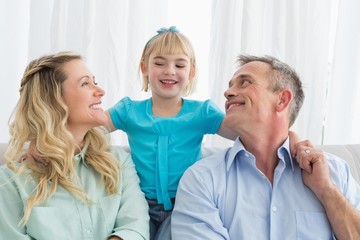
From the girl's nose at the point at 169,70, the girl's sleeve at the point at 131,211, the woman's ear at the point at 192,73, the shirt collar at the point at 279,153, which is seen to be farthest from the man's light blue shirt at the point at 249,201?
the woman's ear at the point at 192,73

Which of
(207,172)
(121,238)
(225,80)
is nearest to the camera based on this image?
(121,238)

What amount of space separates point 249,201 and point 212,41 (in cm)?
108

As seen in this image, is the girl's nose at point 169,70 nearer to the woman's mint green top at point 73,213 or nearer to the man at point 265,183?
the man at point 265,183

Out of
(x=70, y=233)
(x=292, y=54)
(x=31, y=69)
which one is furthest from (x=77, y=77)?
(x=292, y=54)

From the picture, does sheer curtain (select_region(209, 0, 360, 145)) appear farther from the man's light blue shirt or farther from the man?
the man's light blue shirt

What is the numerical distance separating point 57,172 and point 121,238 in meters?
0.33

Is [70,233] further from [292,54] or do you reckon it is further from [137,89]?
[292,54]

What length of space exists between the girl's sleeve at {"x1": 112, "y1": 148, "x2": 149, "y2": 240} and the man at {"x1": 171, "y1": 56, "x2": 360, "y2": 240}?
0.12 metres

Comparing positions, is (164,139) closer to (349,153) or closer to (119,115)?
(119,115)

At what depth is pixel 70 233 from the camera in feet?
4.65

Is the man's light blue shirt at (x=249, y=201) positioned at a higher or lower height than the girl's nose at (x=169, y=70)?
lower

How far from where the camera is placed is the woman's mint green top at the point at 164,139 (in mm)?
1777

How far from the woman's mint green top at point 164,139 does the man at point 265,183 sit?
26cm

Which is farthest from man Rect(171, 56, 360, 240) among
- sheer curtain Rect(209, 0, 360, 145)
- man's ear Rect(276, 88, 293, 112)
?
sheer curtain Rect(209, 0, 360, 145)
